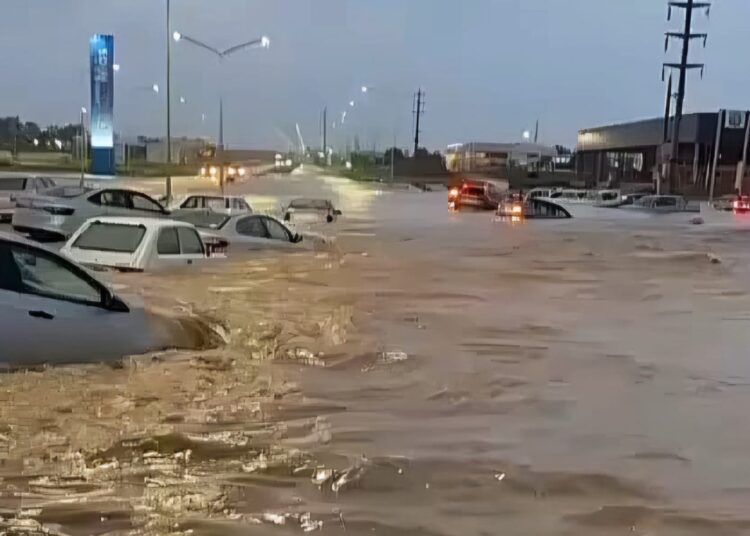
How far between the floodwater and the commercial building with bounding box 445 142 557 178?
9105 centimetres

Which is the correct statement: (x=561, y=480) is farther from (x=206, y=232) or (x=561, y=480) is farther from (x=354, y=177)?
(x=354, y=177)

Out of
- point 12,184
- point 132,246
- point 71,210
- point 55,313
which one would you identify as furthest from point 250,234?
Result: point 12,184

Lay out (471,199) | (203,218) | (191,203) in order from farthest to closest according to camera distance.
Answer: (471,199) < (191,203) < (203,218)

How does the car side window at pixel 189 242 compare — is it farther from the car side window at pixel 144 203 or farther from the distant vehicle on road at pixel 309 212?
the distant vehicle on road at pixel 309 212

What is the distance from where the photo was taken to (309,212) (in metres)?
37.2

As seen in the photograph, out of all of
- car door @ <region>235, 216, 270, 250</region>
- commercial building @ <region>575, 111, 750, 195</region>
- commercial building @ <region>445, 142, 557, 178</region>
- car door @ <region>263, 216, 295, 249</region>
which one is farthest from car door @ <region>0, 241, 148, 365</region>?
commercial building @ <region>445, 142, 557, 178</region>

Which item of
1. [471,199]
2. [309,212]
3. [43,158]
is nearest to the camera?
[309,212]

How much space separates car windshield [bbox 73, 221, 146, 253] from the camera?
15445 millimetres

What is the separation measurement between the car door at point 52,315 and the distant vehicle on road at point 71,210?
13.9 metres

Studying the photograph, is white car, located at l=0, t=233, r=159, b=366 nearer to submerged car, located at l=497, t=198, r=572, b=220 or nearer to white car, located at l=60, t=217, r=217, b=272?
white car, located at l=60, t=217, r=217, b=272

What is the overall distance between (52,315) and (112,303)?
2.40ft

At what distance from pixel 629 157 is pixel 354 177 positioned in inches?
973

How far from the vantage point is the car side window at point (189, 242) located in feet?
52.8

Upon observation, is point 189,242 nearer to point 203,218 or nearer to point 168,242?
point 168,242
